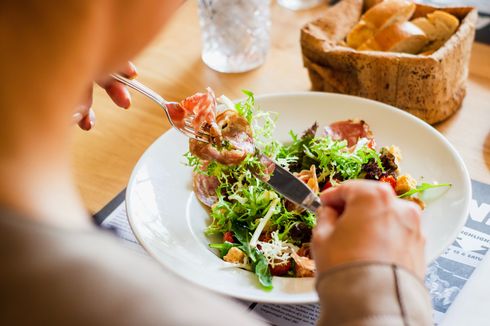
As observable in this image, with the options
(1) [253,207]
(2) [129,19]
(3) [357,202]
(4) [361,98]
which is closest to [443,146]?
(4) [361,98]

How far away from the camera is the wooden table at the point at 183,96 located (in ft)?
4.36

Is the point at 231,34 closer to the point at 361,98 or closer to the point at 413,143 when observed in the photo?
the point at 361,98

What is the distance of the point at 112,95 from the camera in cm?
116

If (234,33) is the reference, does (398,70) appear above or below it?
above

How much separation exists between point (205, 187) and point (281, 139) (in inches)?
8.6

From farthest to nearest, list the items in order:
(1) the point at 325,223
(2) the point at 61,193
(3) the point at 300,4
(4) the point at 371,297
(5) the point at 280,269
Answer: (3) the point at 300,4
(5) the point at 280,269
(1) the point at 325,223
(4) the point at 371,297
(2) the point at 61,193

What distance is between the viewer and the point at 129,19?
0.44 metres

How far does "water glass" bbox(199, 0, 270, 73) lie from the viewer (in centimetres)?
158

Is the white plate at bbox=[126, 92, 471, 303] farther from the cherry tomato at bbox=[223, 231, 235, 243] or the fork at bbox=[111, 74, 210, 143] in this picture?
the fork at bbox=[111, 74, 210, 143]

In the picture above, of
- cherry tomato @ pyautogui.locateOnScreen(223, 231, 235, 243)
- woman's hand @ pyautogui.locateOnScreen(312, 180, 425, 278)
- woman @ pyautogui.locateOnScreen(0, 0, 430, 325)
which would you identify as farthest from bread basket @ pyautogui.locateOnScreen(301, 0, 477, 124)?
woman @ pyautogui.locateOnScreen(0, 0, 430, 325)

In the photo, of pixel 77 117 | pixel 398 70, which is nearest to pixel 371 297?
pixel 77 117

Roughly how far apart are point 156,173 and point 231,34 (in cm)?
57

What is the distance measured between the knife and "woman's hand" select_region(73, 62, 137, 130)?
0.90 ft

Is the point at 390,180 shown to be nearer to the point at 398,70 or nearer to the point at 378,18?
the point at 398,70
